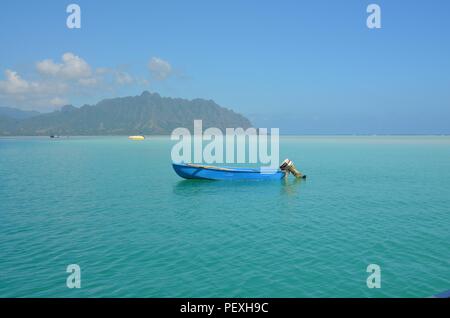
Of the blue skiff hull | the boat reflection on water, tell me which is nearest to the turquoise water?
the boat reflection on water

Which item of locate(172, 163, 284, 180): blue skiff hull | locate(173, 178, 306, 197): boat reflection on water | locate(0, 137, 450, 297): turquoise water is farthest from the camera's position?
locate(172, 163, 284, 180): blue skiff hull

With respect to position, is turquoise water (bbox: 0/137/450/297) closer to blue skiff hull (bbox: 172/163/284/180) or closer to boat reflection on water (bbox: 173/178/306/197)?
boat reflection on water (bbox: 173/178/306/197)

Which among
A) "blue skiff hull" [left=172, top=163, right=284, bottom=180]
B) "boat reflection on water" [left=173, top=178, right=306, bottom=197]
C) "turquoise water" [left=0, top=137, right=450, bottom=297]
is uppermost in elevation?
"blue skiff hull" [left=172, top=163, right=284, bottom=180]

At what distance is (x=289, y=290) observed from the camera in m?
13.4

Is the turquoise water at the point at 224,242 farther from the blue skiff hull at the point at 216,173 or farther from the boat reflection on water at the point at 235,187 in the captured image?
the blue skiff hull at the point at 216,173

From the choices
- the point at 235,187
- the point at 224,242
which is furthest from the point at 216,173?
the point at 224,242

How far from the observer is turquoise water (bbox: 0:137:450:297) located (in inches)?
543

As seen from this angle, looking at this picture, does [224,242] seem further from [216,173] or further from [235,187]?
[216,173]

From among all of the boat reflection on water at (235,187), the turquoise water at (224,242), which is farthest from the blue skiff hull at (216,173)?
the turquoise water at (224,242)

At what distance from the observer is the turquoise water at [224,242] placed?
45.2 ft
